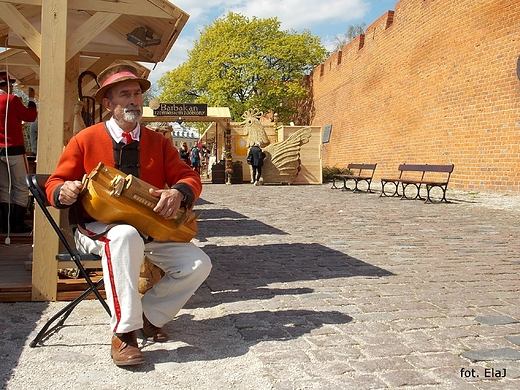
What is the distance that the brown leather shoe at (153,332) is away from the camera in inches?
125

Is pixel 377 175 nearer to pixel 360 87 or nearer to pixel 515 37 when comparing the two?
pixel 360 87

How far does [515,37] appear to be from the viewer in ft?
44.9

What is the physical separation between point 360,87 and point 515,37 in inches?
457

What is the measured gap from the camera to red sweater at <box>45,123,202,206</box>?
125 inches

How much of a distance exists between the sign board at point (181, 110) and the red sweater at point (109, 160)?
16.8 meters

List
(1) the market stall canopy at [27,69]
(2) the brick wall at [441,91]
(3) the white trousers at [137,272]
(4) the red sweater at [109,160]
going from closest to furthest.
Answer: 1. (3) the white trousers at [137,272]
2. (4) the red sweater at [109,160]
3. (1) the market stall canopy at [27,69]
4. (2) the brick wall at [441,91]

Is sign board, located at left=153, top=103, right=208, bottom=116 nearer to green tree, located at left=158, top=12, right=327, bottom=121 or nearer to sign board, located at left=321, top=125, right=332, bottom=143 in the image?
sign board, located at left=321, top=125, right=332, bottom=143

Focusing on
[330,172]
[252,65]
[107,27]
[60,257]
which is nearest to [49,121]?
[60,257]

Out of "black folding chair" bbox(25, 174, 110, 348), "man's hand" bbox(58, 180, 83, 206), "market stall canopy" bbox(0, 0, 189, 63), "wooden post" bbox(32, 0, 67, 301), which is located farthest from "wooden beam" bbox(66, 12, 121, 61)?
"man's hand" bbox(58, 180, 83, 206)

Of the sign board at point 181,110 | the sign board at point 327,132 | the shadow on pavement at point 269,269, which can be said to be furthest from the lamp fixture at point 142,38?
the sign board at point 327,132

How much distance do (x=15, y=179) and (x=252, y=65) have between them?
29.9 m

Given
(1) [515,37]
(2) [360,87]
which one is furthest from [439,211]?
(2) [360,87]

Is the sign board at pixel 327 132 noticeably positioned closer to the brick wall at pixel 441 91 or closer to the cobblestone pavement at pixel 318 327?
the brick wall at pixel 441 91

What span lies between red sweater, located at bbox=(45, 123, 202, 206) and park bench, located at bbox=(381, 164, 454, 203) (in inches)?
396
